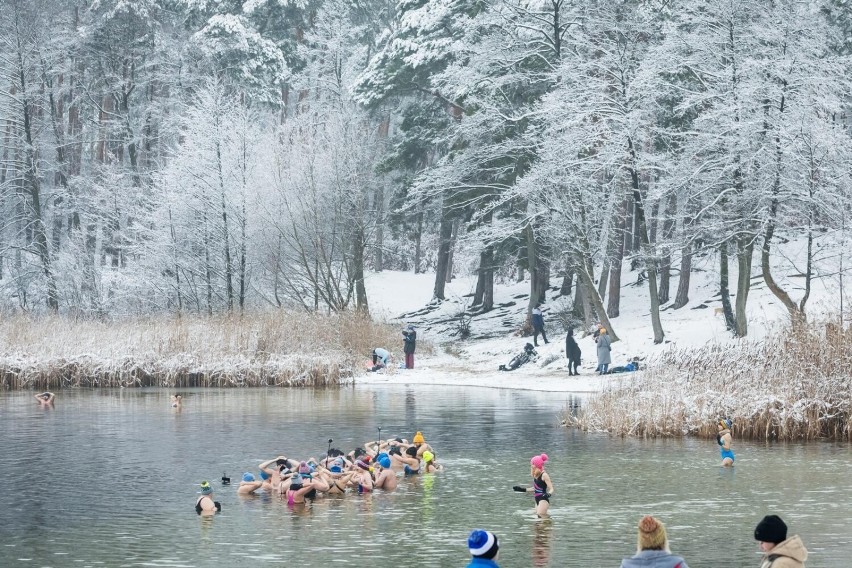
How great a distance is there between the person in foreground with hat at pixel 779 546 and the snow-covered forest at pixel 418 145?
89.7 ft

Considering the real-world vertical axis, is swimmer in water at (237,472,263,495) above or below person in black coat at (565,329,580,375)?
below

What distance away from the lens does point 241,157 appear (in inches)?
1973

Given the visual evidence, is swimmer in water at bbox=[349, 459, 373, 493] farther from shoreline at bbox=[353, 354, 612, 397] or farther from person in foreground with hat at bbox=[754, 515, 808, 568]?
shoreline at bbox=[353, 354, 612, 397]

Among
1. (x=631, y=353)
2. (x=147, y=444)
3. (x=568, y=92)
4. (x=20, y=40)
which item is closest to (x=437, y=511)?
(x=147, y=444)

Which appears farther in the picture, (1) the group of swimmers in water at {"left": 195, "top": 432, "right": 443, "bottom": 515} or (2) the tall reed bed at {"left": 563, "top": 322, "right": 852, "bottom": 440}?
(2) the tall reed bed at {"left": 563, "top": 322, "right": 852, "bottom": 440}

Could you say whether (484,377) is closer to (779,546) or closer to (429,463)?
(429,463)

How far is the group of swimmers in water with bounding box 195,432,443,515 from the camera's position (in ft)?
55.6

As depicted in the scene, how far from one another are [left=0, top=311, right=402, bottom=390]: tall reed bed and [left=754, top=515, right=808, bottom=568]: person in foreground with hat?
96.1 ft

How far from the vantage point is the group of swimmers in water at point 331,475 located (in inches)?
667

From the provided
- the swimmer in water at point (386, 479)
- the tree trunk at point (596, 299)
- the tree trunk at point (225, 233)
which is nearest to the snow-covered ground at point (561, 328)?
the tree trunk at point (596, 299)

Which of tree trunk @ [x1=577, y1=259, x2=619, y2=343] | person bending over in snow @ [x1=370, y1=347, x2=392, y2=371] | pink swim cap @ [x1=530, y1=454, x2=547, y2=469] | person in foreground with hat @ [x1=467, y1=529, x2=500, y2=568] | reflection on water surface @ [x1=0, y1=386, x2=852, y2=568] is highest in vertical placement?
tree trunk @ [x1=577, y1=259, x2=619, y2=343]

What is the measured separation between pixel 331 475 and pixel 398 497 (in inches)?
44.5

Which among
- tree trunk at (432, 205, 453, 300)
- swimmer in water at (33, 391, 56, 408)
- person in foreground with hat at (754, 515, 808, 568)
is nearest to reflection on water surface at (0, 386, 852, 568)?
swimmer in water at (33, 391, 56, 408)

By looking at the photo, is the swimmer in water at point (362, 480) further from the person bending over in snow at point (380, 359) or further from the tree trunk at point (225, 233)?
the tree trunk at point (225, 233)
